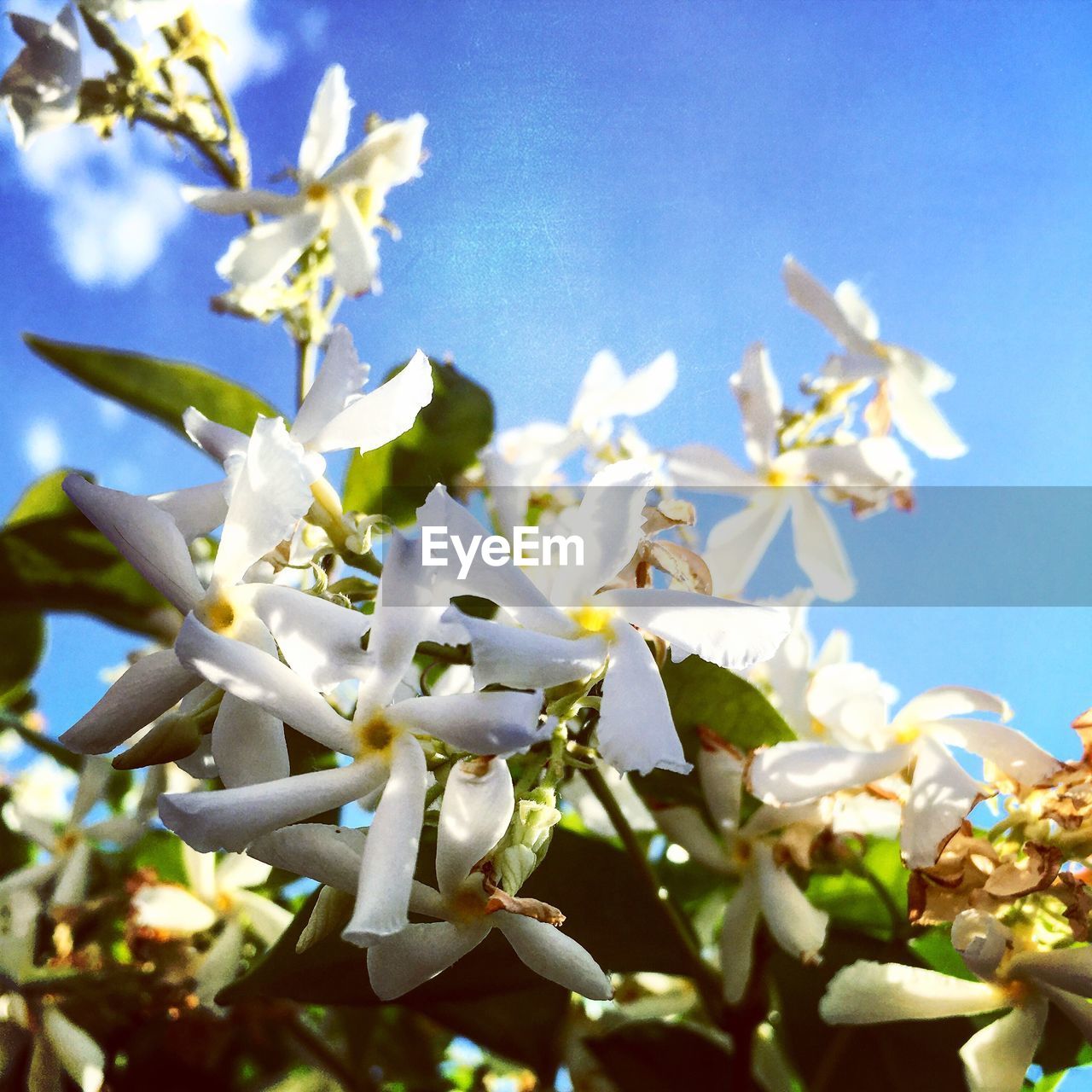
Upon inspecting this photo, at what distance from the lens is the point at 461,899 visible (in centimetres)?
39

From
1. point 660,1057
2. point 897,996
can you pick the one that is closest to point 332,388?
point 897,996

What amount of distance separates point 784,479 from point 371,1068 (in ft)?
1.92

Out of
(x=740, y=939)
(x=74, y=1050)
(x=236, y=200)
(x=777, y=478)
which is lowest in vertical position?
(x=74, y=1050)

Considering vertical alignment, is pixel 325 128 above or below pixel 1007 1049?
above

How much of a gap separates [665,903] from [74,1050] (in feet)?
1.24

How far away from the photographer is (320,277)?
808mm

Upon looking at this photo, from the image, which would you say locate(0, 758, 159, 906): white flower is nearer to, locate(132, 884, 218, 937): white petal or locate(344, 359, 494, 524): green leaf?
locate(132, 884, 218, 937): white petal

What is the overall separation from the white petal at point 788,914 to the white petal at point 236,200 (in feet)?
1.92

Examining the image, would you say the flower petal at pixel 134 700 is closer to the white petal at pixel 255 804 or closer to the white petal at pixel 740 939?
the white petal at pixel 255 804

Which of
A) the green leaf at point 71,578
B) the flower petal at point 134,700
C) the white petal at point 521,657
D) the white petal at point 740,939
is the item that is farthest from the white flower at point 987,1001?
the green leaf at point 71,578

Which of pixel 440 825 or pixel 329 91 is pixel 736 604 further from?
pixel 329 91

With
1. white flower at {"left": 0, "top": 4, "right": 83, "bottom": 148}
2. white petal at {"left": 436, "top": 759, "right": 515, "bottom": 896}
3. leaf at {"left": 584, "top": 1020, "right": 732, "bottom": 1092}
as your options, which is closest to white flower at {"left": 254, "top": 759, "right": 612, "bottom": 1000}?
white petal at {"left": 436, "top": 759, "right": 515, "bottom": 896}

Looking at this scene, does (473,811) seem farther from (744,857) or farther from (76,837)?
(76,837)

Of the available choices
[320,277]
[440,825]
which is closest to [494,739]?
[440,825]
